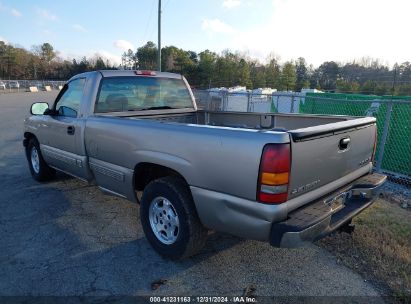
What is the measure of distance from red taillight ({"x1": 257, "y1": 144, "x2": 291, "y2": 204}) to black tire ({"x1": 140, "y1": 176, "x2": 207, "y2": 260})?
0.81 m

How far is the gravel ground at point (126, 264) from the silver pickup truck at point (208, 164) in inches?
11.9

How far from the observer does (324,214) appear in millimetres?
2695

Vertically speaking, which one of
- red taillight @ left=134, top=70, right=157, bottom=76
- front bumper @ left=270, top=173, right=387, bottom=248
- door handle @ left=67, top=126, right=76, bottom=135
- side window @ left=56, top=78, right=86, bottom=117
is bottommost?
front bumper @ left=270, top=173, right=387, bottom=248

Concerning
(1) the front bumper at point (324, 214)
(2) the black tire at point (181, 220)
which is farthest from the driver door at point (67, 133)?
(1) the front bumper at point (324, 214)

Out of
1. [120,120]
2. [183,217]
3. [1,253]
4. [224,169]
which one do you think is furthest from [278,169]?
[1,253]

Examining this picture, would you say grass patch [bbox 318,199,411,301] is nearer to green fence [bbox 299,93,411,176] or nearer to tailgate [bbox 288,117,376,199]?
tailgate [bbox 288,117,376,199]

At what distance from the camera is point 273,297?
9.23ft

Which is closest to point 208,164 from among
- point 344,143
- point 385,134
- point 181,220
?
point 181,220

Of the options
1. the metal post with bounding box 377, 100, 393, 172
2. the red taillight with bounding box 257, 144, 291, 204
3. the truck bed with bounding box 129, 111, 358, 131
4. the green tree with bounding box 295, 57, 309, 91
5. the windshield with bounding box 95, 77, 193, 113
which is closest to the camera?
the red taillight with bounding box 257, 144, 291, 204

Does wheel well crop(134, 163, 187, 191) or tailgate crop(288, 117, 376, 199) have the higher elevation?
tailgate crop(288, 117, 376, 199)

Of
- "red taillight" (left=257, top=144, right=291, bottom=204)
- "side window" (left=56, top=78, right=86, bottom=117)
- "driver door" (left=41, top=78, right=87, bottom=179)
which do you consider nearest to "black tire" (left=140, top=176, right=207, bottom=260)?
"red taillight" (left=257, top=144, right=291, bottom=204)

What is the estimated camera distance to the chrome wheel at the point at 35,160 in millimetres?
5813

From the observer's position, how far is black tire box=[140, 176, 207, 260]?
3053 millimetres

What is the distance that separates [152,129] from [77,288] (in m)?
1.60
